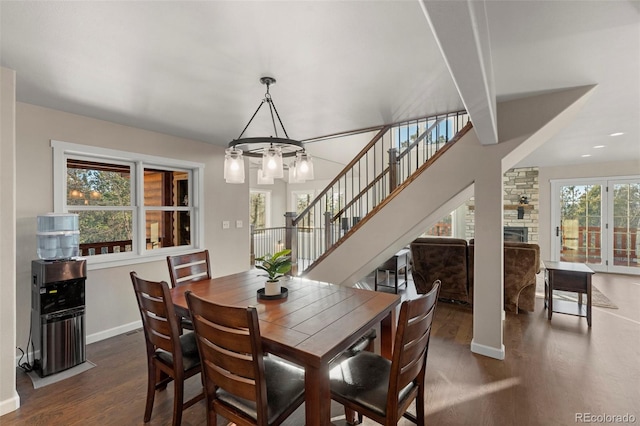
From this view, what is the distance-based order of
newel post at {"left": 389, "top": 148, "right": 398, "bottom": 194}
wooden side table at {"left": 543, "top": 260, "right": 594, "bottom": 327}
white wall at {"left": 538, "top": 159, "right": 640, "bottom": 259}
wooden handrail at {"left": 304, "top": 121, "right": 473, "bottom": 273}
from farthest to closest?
white wall at {"left": 538, "top": 159, "right": 640, "bottom": 259}
newel post at {"left": 389, "top": 148, "right": 398, "bottom": 194}
wooden side table at {"left": 543, "top": 260, "right": 594, "bottom": 327}
wooden handrail at {"left": 304, "top": 121, "right": 473, "bottom": 273}

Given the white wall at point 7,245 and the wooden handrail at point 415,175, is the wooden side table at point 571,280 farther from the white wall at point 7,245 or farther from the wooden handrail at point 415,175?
the white wall at point 7,245

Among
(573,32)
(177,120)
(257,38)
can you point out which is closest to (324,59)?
(257,38)

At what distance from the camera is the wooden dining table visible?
1.33 metres

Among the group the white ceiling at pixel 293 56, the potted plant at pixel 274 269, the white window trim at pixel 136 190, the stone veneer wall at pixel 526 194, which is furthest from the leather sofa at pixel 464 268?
the white window trim at pixel 136 190

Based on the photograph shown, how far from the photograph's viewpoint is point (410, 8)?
1.47 m

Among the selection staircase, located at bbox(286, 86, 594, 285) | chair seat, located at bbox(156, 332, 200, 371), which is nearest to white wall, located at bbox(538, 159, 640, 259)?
staircase, located at bbox(286, 86, 594, 285)

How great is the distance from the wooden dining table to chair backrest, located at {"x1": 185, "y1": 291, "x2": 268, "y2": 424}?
0.48 ft

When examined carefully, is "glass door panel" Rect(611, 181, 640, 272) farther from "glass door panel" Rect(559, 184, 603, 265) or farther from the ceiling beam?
the ceiling beam

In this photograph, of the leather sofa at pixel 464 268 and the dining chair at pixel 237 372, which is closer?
the dining chair at pixel 237 372

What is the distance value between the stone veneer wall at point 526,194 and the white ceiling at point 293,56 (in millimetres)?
4169

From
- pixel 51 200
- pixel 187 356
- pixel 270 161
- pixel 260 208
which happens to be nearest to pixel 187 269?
pixel 187 356

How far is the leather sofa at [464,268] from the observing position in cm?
371

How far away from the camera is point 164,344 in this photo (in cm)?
181

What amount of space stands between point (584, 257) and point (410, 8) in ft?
25.3
